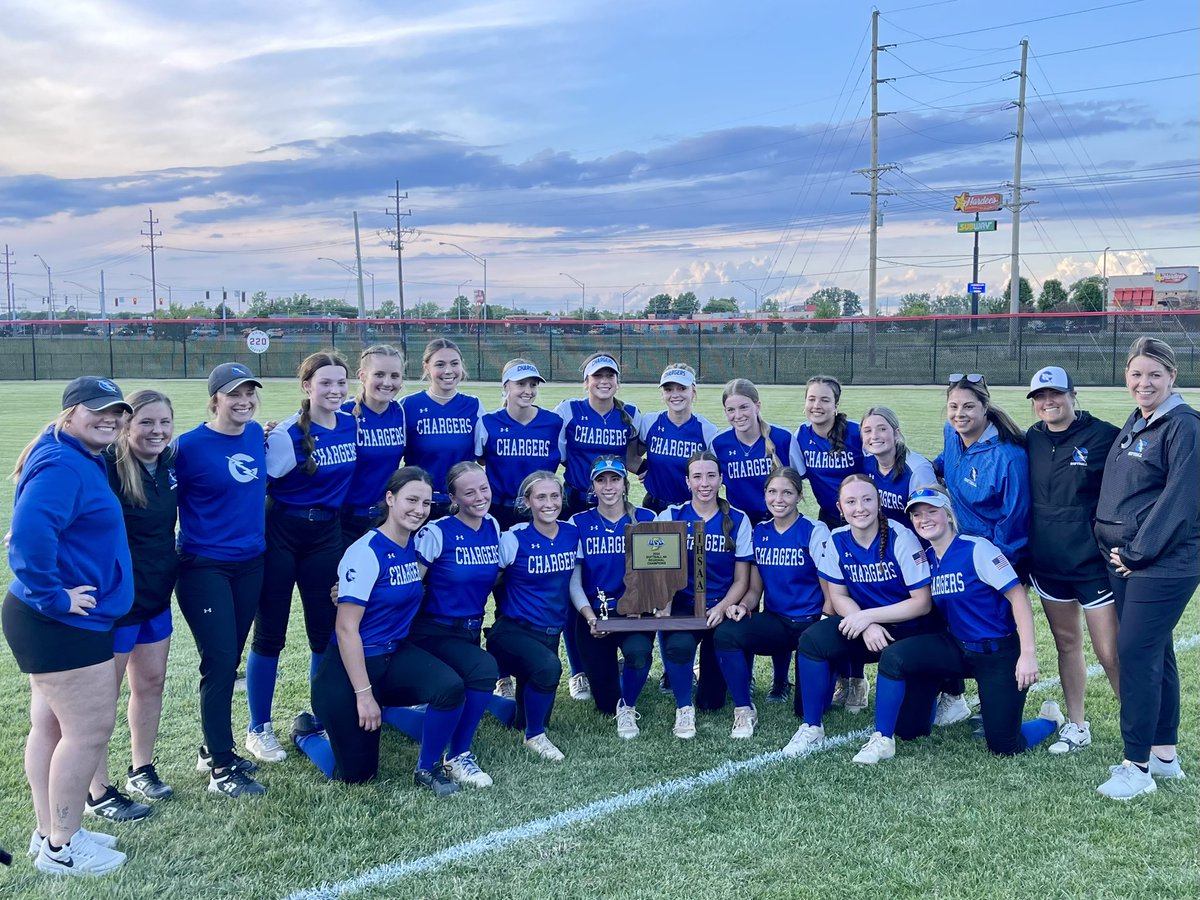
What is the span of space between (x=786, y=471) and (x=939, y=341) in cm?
2640

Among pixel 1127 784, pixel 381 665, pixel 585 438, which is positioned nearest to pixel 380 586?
pixel 381 665

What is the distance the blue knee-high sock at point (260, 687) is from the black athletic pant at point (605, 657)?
1.50 metres

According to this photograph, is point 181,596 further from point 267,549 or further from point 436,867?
point 436,867

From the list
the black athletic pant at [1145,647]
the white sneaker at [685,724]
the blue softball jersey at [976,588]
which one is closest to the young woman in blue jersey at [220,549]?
the white sneaker at [685,724]

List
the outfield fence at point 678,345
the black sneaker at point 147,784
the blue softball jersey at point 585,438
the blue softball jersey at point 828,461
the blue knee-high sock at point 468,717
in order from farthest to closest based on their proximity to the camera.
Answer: the outfield fence at point 678,345
the blue softball jersey at point 585,438
the blue softball jersey at point 828,461
the blue knee-high sock at point 468,717
the black sneaker at point 147,784

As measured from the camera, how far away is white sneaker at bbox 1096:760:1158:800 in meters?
3.85

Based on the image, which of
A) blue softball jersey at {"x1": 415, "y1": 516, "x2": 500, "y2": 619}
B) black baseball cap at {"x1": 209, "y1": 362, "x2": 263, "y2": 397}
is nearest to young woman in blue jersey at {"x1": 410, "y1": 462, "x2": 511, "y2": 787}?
blue softball jersey at {"x1": 415, "y1": 516, "x2": 500, "y2": 619}

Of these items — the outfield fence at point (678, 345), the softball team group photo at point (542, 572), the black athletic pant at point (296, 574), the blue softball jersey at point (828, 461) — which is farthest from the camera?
the outfield fence at point (678, 345)

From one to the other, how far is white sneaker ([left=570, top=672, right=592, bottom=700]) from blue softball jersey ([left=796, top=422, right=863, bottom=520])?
Answer: 5.34 feet

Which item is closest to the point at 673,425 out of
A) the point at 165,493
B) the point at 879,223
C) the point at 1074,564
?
the point at 1074,564

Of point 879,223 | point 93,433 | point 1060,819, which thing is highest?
point 879,223

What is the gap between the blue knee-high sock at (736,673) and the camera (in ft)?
15.3

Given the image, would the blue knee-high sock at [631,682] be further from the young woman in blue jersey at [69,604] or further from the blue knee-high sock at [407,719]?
the young woman in blue jersey at [69,604]

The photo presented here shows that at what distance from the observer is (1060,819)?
3.70 m
